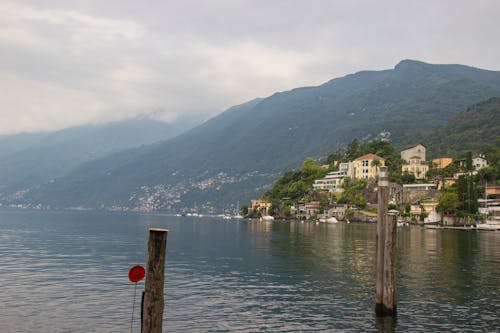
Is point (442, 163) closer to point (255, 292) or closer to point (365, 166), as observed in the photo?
point (365, 166)

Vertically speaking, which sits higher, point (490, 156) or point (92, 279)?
point (490, 156)

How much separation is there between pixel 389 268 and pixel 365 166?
162 m

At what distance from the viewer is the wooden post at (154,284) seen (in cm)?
1447

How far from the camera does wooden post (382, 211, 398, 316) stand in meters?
23.7

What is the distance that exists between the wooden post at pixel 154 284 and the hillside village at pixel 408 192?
12705 centimetres

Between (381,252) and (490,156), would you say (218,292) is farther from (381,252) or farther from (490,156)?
(490,156)

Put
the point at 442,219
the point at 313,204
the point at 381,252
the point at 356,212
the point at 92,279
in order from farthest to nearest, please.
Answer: the point at 313,204
the point at 356,212
the point at 442,219
the point at 92,279
the point at 381,252

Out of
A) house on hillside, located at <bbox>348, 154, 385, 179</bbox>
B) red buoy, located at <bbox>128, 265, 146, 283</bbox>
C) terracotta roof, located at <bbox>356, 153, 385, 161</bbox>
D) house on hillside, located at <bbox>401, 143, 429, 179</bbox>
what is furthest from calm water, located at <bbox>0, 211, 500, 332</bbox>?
terracotta roof, located at <bbox>356, 153, 385, 161</bbox>

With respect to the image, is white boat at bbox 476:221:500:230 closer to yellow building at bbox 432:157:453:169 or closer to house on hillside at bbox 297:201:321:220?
yellow building at bbox 432:157:453:169

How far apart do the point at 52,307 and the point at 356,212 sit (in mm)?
140518

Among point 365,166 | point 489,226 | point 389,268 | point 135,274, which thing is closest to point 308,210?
point 365,166

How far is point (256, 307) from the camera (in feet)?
91.5

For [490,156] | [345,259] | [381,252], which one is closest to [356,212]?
[490,156]

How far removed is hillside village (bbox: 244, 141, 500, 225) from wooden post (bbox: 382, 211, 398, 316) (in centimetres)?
11400
